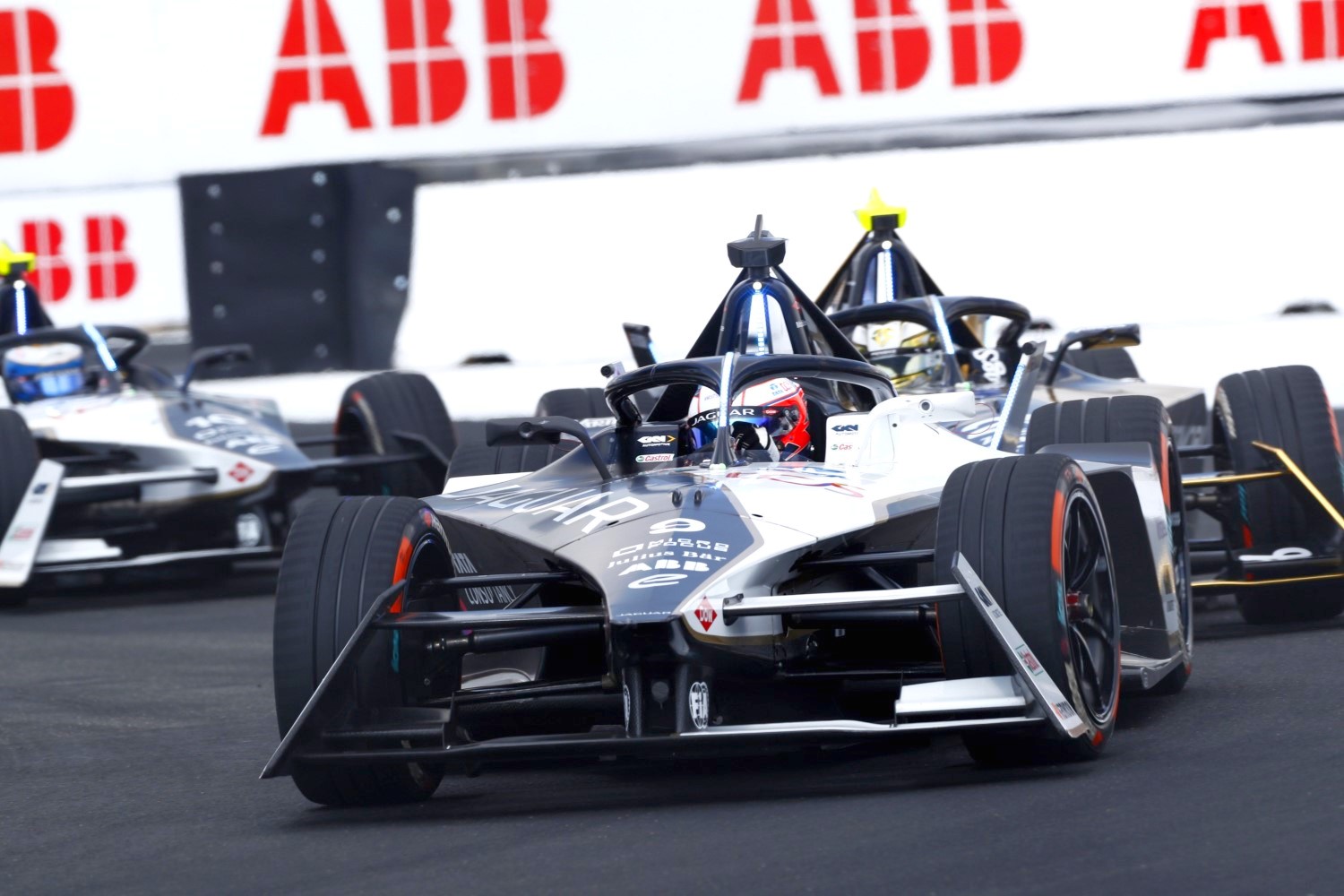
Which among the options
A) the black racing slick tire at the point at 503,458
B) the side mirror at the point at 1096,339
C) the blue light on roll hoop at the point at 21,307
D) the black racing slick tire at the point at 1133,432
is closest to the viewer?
the black racing slick tire at the point at 1133,432

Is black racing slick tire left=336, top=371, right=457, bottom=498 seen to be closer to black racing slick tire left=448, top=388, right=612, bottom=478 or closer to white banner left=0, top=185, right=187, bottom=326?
white banner left=0, top=185, right=187, bottom=326

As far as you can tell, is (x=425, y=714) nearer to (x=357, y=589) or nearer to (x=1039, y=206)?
(x=357, y=589)

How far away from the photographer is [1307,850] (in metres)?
4.46

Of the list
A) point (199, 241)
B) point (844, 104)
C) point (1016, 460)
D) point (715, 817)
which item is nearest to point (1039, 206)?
point (844, 104)

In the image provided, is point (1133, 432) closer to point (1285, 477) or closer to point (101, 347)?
point (1285, 477)

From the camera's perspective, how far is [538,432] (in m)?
6.50

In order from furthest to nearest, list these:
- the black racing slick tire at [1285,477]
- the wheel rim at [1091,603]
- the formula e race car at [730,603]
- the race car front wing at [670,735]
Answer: the black racing slick tire at [1285,477] → the wheel rim at [1091,603] → the formula e race car at [730,603] → the race car front wing at [670,735]

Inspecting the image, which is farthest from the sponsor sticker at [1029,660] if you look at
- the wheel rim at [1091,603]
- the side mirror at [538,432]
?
the side mirror at [538,432]

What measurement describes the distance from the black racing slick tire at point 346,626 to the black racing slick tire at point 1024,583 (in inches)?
54.2

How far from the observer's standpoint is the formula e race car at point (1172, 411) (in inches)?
300

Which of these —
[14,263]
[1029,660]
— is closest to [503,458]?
[1029,660]

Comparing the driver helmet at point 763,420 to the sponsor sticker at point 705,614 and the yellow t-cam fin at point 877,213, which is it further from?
the yellow t-cam fin at point 877,213

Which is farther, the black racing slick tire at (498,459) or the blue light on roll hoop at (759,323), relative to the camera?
the black racing slick tire at (498,459)

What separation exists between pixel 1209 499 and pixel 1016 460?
371cm
